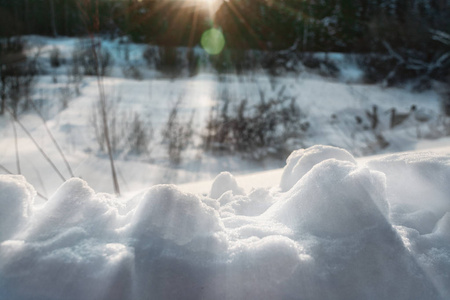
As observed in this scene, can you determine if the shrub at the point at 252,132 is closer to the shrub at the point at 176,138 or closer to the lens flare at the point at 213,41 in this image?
the shrub at the point at 176,138

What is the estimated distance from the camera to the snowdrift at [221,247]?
22.6 inches

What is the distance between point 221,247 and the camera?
0.65 meters

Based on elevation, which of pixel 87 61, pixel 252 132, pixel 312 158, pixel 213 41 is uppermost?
pixel 213 41

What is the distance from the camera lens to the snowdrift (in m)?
0.57

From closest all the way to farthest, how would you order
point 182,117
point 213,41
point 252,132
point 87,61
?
point 252,132, point 182,117, point 87,61, point 213,41

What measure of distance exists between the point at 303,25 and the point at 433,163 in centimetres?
1489

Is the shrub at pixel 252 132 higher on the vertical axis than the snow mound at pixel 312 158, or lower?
lower

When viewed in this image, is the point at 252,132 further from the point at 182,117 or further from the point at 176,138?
the point at 182,117

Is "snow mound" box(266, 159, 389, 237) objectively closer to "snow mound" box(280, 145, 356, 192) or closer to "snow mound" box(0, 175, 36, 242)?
"snow mound" box(280, 145, 356, 192)

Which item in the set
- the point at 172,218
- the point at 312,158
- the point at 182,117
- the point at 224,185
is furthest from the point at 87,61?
the point at 172,218

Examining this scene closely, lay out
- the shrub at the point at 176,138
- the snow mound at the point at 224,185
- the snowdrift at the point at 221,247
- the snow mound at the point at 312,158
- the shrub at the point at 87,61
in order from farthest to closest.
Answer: the shrub at the point at 87,61, the shrub at the point at 176,138, the snow mound at the point at 224,185, the snow mound at the point at 312,158, the snowdrift at the point at 221,247

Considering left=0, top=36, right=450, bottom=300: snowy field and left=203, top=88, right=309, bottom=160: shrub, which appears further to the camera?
left=203, top=88, right=309, bottom=160: shrub

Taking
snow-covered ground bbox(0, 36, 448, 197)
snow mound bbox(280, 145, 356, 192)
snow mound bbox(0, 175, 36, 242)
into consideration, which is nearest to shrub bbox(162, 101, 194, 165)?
snow-covered ground bbox(0, 36, 448, 197)

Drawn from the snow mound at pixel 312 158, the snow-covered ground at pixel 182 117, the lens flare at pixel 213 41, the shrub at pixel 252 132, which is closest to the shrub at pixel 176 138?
the snow-covered ground at pixel 182 117
